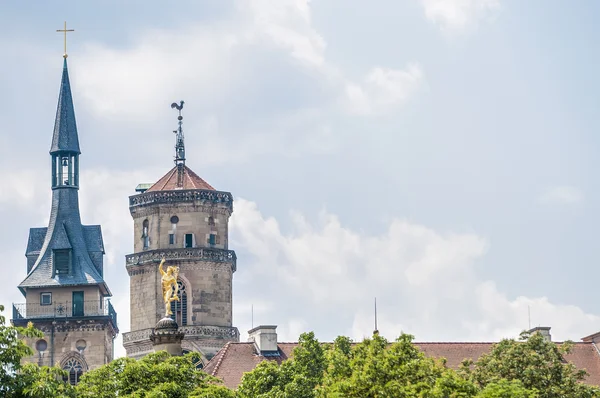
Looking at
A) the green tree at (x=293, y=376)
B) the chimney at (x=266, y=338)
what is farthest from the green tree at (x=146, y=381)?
the chimney at (x=266, y=338)

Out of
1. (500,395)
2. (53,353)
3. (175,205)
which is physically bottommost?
(500,395)

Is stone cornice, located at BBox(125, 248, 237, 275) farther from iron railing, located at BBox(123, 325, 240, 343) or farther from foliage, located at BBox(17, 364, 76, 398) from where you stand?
foliage, located at BBox(17, 364, 76, 398)

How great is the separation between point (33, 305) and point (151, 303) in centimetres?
919

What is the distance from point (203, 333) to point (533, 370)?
5407 centimetres

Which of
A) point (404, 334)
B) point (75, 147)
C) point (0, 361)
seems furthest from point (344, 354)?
point (75, 147)

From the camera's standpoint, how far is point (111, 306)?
164 meters

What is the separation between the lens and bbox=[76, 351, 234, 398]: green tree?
101m

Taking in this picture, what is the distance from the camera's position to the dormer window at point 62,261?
163625 millimetres

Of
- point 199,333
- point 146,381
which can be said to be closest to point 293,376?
point 146,381

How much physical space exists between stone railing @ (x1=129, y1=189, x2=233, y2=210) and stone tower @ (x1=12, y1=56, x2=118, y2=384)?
704 centimetres

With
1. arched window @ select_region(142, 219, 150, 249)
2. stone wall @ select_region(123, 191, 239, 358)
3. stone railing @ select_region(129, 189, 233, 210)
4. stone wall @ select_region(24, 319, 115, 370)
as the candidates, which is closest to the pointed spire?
stone railing @ select_region(129, 189, 233, 210)

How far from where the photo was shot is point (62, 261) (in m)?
164

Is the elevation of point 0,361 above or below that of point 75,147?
below

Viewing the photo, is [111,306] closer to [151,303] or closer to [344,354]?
[151,303]
